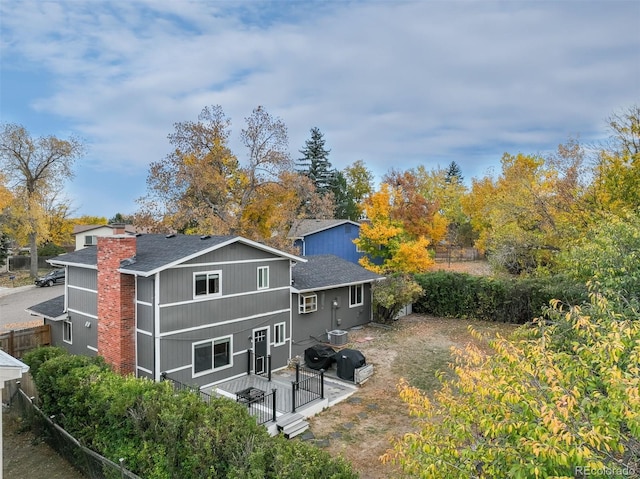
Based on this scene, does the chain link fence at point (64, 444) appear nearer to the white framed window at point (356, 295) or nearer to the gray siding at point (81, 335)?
the gray siding at point (81, 335)

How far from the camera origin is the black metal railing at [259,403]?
11.8 m

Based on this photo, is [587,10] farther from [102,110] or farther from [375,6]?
[102,110]

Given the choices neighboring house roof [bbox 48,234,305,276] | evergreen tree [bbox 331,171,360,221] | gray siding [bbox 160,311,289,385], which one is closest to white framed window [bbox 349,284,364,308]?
gray siding [bbox 160,311,289,385]

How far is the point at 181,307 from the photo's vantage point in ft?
44.4

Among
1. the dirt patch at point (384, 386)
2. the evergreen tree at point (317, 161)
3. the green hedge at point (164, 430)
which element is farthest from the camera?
the evergreen tree at point (317, 161)

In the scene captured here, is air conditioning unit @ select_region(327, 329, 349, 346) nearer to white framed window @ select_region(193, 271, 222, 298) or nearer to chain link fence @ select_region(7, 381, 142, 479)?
white framed window @ select_region(193, 271, 222, 298)

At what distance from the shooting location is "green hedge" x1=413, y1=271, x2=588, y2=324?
2364 centimetres

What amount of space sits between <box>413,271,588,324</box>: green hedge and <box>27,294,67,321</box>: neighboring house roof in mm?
19772

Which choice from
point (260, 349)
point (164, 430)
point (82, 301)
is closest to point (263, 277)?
point (260, 349)

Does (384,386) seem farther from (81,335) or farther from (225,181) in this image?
(225,181)

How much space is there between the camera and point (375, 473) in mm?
9547

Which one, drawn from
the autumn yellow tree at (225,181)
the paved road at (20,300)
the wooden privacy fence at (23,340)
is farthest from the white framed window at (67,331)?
the autumn yellow tree at (225,181)

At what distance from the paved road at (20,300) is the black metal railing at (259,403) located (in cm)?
1651

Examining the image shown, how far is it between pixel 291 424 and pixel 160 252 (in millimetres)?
7400
